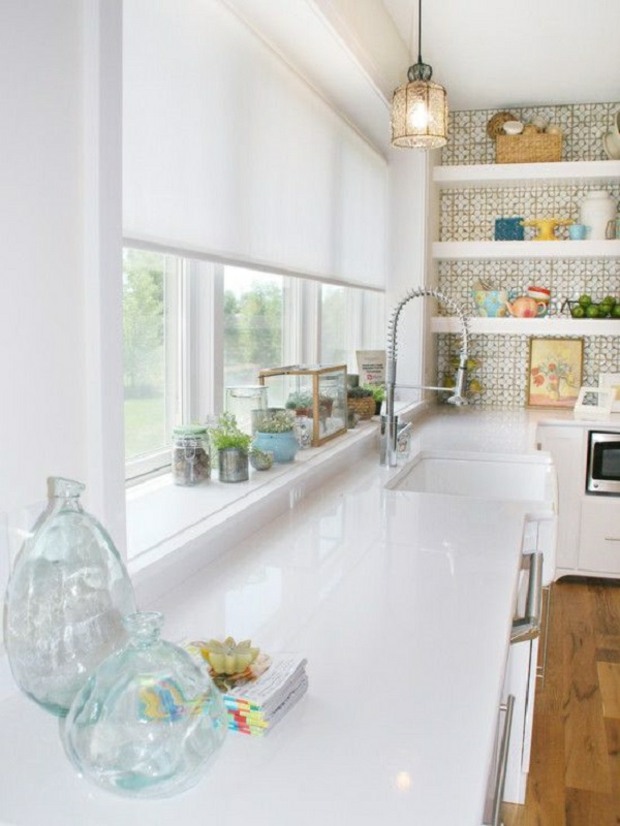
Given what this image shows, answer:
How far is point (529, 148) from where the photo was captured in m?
4.65

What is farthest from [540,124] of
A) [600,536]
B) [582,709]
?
[582,709]

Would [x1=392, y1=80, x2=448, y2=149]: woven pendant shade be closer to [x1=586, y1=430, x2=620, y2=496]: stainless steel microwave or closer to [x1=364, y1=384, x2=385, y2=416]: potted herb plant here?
[x1=364, y1=384, x2=385, y2=416]: potted herb plant

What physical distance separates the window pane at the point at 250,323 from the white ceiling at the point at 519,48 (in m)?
1.35

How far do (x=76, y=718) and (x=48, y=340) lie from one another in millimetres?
586

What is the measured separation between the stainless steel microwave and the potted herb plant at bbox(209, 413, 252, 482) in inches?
96.3

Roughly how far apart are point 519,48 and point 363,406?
72.1 inches

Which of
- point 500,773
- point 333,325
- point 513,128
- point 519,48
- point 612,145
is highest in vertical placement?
point 519,48

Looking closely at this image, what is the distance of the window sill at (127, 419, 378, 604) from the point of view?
1.60 m

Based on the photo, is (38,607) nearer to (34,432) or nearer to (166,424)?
(34,432)

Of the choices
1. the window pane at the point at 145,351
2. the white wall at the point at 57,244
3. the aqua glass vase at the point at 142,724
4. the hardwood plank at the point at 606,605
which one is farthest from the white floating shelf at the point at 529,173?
the aqua glass vase at the point at 142,724

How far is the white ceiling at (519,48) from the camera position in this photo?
348 centimetres

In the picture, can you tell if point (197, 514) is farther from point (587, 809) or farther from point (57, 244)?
point (587, 809)

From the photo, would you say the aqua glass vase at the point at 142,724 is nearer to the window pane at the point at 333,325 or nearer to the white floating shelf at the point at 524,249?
the window pane at the point at 333,325

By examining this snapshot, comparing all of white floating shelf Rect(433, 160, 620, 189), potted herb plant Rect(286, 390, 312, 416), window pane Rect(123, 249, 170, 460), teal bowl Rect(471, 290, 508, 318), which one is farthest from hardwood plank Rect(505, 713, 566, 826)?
white floating shelf Rect(433, 160, 620, 189)
